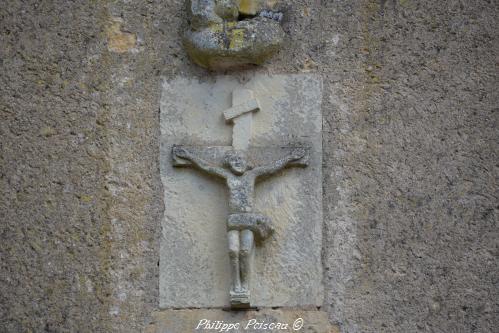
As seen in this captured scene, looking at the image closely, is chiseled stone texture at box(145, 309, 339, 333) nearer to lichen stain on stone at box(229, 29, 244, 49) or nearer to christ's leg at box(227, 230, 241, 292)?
christ's leg at box(227, 230, 241, 292)

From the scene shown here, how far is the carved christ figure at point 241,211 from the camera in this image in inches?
188

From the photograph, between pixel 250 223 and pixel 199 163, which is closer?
pixel 250 223

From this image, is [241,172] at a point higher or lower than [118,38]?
lower

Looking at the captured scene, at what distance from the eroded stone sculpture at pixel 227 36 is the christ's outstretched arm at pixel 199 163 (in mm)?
450

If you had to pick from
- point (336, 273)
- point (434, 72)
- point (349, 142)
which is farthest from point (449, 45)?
point (336, 273)

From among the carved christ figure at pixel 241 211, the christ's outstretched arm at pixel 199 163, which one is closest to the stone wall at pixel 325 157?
the christ's outstretched arm at pixel 199 163

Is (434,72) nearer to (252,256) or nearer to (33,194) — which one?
(252,256)

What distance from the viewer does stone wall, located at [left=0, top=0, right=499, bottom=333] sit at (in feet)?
15.8

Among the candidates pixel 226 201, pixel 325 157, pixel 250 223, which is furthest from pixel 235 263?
pixel 325 157

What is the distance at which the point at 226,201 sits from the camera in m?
4.94

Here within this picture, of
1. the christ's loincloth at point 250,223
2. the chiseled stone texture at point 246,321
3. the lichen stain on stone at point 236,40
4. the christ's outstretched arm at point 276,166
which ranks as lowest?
the chiseled stone texture at point 246,321

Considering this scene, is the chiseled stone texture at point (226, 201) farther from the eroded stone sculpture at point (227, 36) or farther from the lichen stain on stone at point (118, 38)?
the lichen stain on stone at point (118, 38)

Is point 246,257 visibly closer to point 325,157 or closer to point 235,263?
point 235,263

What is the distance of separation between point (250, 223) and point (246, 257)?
0.15 meters
